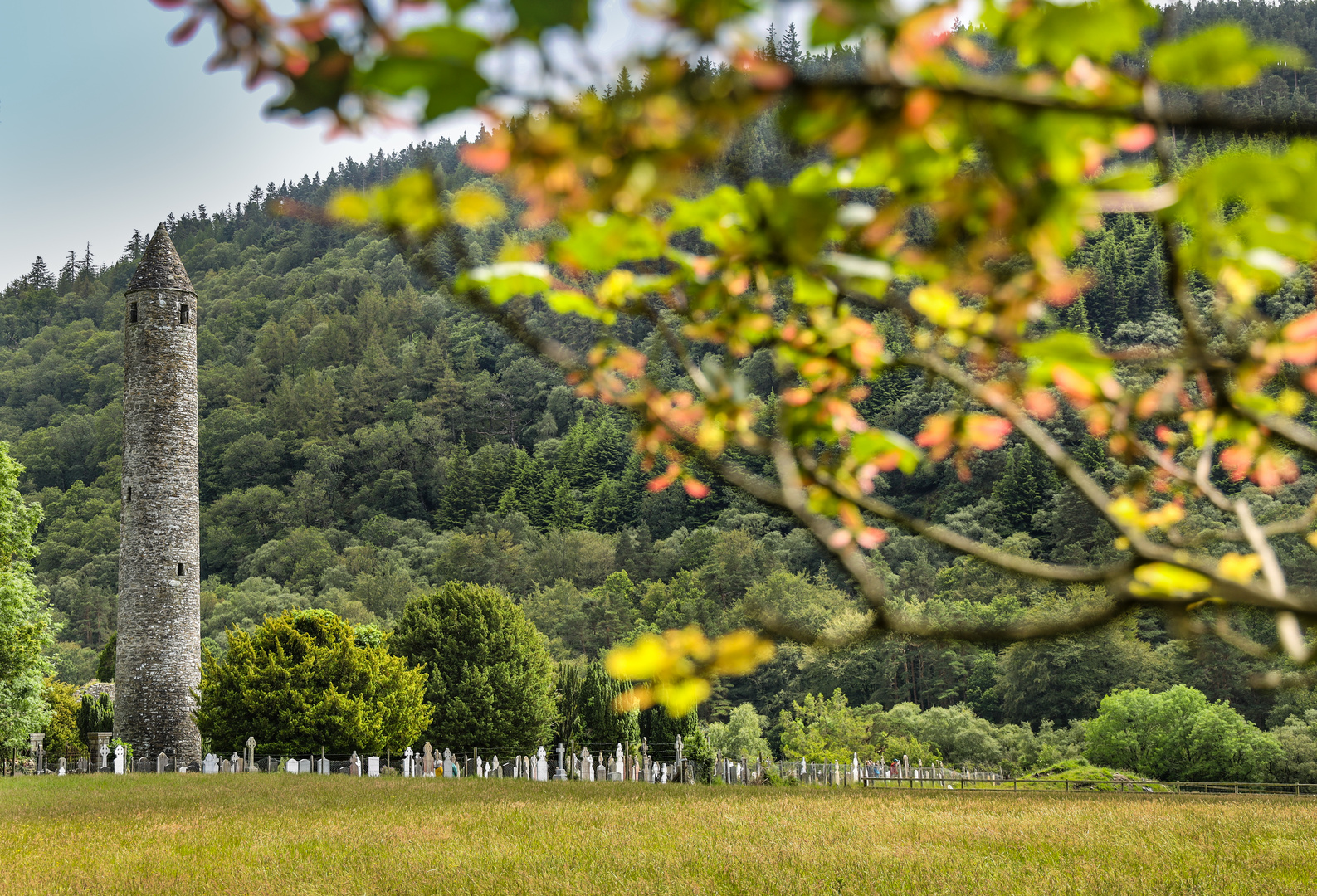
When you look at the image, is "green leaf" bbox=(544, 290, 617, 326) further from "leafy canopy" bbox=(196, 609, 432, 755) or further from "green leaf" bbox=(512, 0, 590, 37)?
"leafy canopy" bbox=(196, 609, 432, 755)

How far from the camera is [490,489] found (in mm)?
104938

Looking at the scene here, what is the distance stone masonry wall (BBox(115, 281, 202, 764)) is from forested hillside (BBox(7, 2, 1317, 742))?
75.1 ft

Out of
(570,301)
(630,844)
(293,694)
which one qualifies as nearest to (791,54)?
(293,694)

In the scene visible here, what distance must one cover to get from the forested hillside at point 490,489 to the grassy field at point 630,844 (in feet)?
75.2

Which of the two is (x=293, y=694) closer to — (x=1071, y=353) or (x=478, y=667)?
(x=478, y=667)

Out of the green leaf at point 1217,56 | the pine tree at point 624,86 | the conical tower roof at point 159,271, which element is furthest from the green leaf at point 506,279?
the conical tower roof at point 159,271

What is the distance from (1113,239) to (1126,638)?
217 ft

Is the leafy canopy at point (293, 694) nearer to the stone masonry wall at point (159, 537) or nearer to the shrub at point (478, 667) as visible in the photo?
the stone masonry wall at point (159, 537)

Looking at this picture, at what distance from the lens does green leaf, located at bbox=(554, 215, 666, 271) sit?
142 centimetres

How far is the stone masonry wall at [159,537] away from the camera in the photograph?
34875mm

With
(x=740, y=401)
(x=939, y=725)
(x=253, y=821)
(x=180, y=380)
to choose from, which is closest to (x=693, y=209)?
(x=740, y=401)

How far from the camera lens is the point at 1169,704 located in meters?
40.6

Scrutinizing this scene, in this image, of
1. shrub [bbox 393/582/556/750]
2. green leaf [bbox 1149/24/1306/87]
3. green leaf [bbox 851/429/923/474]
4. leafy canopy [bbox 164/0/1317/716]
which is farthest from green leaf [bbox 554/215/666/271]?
shrub [bbox 393/582/556/750]

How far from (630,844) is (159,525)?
2802 centimetres
